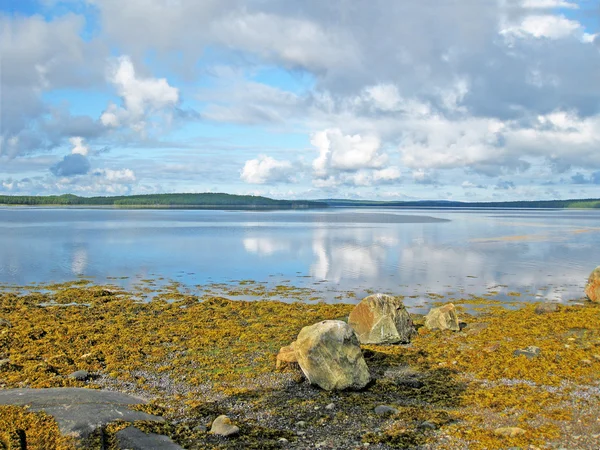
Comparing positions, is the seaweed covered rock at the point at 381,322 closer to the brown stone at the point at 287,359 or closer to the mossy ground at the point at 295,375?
the mossy ground at the point at 295,375

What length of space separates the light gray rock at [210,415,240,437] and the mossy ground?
180mm

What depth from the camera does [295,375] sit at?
46.5 ft

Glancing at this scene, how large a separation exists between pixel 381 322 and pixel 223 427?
28.5 ft

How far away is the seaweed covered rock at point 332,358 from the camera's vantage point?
43.0 feet

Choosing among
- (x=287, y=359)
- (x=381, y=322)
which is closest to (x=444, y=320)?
(x=381, y=322)

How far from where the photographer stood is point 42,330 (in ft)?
61.9

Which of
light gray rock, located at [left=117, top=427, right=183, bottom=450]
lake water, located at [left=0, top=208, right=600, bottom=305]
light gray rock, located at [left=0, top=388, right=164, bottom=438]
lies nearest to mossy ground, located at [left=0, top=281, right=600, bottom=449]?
light gray rock, located at [left=117, top=427, right=183, bottom=450]

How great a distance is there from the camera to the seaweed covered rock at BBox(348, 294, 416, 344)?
17750mm

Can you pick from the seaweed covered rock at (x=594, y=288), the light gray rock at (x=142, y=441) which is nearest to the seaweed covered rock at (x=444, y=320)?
the seaweed covered rock at (x=594, y=288)

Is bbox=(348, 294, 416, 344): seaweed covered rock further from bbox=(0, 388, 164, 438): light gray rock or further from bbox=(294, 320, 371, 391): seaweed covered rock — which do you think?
bbox=(0, 388, 164, 438): light gray rock

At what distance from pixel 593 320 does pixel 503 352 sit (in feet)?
23.7

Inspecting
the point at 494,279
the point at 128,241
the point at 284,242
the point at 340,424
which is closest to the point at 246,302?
the point at 340,424

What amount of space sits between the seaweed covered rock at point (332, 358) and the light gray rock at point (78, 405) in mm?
4192

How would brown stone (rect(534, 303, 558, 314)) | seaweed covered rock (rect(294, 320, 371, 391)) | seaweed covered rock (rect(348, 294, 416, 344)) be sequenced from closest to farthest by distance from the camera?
seaweed covered rock (rect(294, 320, 371, 391)) < seaweed covered rock (rect(348, 294, 416, 344)) < brown stone (rect(534, 303, 558, 314))
